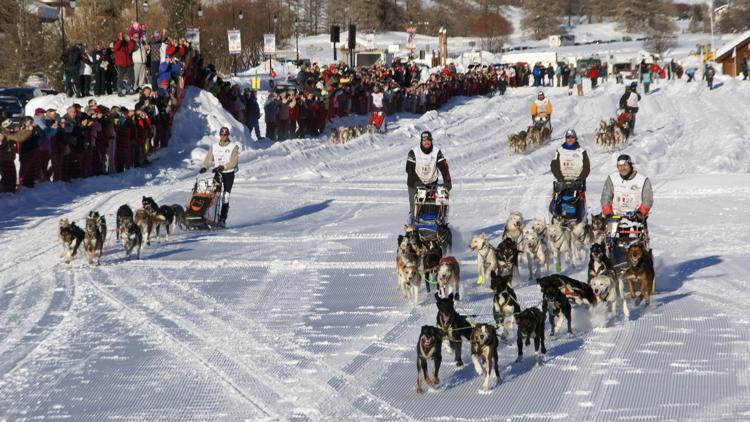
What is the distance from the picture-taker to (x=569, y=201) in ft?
41.0

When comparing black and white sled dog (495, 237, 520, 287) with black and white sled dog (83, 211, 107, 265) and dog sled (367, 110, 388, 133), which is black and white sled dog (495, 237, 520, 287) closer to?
black and white sled dog (83, 211, 107, 265)

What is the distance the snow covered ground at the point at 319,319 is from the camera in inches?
281

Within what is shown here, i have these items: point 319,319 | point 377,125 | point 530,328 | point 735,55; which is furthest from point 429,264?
point 735,55

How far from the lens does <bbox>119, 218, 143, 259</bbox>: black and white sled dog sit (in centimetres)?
1281

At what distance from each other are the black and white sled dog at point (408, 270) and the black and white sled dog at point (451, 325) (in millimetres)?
2253

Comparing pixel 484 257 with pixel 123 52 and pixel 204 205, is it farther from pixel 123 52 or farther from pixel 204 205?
pixel 123 52

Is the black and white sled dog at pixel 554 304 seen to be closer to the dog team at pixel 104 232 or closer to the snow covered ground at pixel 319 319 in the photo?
the snow covered ground at pixel 319 319

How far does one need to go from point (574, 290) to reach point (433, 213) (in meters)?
3.61

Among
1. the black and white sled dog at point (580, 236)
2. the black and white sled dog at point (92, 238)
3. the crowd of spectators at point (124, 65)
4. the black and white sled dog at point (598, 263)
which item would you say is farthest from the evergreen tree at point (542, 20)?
the black and white sled dog at point (598, 263)

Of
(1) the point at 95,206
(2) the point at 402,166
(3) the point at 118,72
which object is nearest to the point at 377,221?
(1) the point at 95,206

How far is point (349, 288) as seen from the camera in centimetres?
1107

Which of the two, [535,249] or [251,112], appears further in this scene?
[251,112]

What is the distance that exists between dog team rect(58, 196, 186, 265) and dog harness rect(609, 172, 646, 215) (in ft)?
18.3

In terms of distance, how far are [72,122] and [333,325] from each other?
11.0 meters
